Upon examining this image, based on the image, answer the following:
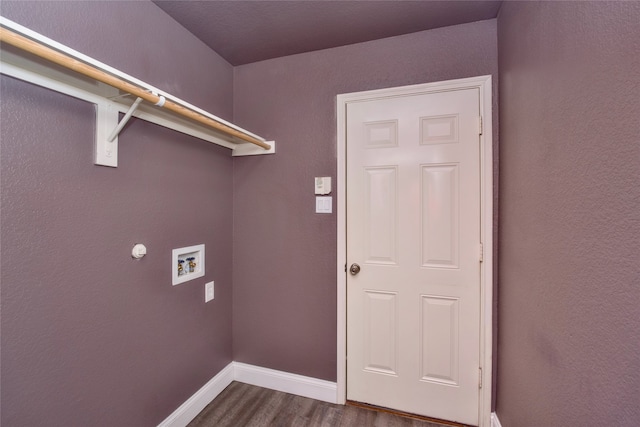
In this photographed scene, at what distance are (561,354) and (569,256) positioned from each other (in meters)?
A: 0.34

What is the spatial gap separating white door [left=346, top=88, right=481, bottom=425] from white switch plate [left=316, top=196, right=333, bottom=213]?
0.13 metres

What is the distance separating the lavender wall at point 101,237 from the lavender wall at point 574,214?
178 cm

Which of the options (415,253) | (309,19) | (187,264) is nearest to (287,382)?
(187,264)

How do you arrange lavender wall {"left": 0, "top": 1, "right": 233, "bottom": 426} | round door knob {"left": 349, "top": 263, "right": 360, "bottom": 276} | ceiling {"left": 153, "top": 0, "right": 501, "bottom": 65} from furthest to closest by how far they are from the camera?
1. round door knob {"left": 349, "top": 263, "right": 360, "bottom": 276}
2. ceiling {"left": 153, "top": 0, "right": 501, "bottom": 65}
3. lavender wall {"left": 0, "top": 1, "right": 233, "bottom": 426}

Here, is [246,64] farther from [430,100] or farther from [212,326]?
[212,326]

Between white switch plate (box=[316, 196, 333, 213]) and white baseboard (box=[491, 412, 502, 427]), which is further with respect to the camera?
white switch plate (box=[316, 196, 333, 213])

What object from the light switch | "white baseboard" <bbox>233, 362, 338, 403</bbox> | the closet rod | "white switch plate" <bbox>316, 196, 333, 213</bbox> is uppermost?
the closet rod

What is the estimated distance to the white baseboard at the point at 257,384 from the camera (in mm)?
1687

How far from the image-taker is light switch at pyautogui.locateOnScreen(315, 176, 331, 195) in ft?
6.04

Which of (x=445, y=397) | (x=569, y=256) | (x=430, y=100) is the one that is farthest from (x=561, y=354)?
(x=430, y=100)

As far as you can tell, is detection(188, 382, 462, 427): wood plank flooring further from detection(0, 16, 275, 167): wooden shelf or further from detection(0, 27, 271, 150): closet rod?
detection(0, 27, 271, 150): closet rod

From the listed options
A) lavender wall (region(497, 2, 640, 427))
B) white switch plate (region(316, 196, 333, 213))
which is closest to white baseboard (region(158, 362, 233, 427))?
white switch plate (region(316, 196, 333, 213))

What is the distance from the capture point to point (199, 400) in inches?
68.0

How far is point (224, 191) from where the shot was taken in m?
1.99
